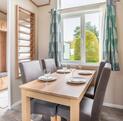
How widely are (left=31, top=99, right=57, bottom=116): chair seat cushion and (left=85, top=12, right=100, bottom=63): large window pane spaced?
1.76 m

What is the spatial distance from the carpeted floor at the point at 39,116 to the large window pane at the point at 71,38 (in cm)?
134

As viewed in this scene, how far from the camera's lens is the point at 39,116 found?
2426 mm

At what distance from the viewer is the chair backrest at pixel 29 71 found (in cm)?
197

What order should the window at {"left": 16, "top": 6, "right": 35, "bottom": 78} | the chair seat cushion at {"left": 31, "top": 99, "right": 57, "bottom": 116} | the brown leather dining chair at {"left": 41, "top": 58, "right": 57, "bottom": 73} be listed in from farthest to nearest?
the window at {"left": 16, "top": 6, "right": 35, "bottom": 78}
the brown leather dining chair at {"left": 41, "top": 58, "right": 57, "bottom": 73}
the chair seat cushion at {"left": 31, "top": 99, "right": 57, "bottom": 116}

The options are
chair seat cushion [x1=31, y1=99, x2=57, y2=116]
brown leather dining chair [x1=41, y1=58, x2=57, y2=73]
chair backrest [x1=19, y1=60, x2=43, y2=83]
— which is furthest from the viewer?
brown leather dining chair [x1=41, y1=58, x2=57, y2=73]

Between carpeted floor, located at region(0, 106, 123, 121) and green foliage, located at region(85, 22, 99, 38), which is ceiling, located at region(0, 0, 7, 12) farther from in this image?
carpeted floor, located at region(0, 106, 123, 121)

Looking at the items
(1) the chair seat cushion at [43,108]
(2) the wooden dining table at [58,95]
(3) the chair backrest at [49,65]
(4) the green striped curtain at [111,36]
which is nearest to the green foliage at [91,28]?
(4) the green striped curtain at [111,36]

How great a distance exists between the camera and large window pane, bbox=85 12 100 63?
3.12 meters

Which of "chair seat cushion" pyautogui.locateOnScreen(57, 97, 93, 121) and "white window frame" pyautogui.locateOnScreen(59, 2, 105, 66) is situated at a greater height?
"white window frame" pyautogui.locateOnScreen(59, 2, 105, 66)

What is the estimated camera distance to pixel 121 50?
9.07 ft

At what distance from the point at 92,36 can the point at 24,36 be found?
5.12 feet

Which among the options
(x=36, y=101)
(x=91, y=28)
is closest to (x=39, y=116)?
(x=36, y=101)

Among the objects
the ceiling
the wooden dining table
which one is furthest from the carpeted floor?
the ceiling

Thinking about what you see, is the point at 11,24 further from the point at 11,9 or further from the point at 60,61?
the point at 60,61
